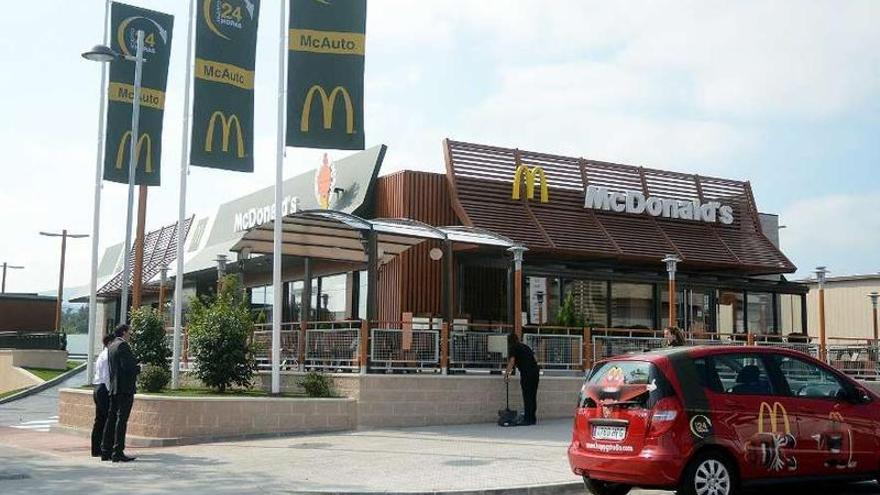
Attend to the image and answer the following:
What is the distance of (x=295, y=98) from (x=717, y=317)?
1503cm

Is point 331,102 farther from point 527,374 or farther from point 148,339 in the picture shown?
point 148,339

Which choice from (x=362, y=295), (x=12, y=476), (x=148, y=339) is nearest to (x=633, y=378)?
(x=12, y=476)

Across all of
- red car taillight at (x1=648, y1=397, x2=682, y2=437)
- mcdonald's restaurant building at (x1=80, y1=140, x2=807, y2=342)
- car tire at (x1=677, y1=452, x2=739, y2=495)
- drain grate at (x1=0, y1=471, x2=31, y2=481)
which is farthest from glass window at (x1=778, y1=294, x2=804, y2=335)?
drain grate at (x1=0, y1=471, x2=31, y2=481)

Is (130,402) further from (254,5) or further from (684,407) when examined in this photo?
(254,5)

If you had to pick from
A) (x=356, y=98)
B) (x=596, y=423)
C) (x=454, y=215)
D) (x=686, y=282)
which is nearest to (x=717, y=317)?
(x=686, y=282)

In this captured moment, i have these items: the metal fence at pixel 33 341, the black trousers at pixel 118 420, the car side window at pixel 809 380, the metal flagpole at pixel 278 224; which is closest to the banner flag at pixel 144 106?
the metal flagpole at pixel 278 224

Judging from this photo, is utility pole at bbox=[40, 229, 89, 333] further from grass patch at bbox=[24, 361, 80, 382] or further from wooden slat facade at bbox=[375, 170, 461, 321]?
wooden slat facade at bbox=[375, 170, 461, 321]

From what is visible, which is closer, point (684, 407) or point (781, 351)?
point (684, 407)

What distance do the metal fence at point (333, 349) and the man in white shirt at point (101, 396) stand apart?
192 inches

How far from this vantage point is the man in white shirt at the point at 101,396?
544 inches

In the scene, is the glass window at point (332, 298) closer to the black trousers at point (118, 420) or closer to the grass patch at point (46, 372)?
the black trousers at point (118, 420)

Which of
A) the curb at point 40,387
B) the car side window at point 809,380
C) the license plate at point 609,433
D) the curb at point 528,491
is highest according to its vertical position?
the car side window at point 809,380

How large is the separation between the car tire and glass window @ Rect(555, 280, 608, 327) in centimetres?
1466

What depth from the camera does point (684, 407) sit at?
912cm
